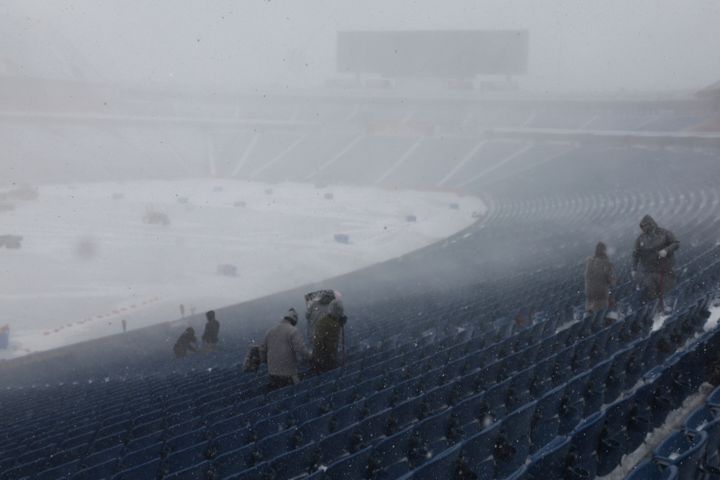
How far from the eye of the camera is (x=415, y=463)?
543cm

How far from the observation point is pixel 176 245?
36.3m

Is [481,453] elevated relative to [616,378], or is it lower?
lower

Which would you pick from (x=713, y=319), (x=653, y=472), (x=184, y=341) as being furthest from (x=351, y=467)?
(x=184, y=341)

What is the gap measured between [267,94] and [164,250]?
171 ft

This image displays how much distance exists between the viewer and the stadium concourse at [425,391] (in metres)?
5.13

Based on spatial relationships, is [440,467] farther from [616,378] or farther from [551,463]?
[616,378]

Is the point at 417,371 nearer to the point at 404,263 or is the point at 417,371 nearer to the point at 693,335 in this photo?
the point at 693,335

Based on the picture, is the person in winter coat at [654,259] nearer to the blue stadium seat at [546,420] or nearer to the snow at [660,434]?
the snow at [660,434]

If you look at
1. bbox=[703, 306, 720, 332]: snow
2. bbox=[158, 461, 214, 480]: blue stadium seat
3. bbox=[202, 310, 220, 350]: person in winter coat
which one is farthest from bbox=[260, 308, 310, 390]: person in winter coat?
bbox=[202, 310, 220, 350]: person in winter coat

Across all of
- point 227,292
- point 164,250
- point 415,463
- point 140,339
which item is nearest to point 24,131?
point 164,250

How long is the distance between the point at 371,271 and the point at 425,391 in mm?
21147

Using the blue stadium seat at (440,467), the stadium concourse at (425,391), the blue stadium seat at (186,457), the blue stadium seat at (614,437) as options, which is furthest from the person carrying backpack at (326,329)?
the blue stadium seat at (440,467)

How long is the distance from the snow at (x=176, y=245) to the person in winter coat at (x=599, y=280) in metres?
16.6

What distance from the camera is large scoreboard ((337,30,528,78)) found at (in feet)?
238
